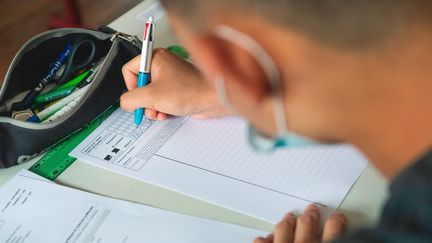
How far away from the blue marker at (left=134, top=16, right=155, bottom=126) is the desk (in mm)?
130

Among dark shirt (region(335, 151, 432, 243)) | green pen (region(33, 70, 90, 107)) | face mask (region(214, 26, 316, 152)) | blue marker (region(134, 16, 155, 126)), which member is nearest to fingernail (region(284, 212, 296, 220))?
face mask (region(214, 26, 316, 152))

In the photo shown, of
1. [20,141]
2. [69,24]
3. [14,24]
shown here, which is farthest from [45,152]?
[14,24]

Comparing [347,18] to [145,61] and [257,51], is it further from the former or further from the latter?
[145,61]

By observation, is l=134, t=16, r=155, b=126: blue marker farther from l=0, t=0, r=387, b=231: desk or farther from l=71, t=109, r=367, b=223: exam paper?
l=0, t=0, r=387, b=231: desk

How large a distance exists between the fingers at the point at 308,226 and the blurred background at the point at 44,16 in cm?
189

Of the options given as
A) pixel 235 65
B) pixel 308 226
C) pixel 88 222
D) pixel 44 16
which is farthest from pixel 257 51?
pixel 44 16

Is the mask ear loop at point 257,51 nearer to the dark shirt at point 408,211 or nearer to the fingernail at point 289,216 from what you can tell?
the dark shirt at point 408,211

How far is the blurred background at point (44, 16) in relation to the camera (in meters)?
2.42

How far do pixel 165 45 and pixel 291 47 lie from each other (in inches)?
26.3

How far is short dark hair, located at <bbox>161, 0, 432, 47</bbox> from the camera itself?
456 millimetres

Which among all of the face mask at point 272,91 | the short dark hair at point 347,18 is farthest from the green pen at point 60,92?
the short dark hair at point 347,18

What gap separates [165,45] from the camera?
112cm

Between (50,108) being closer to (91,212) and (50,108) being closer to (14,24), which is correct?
(91,212)

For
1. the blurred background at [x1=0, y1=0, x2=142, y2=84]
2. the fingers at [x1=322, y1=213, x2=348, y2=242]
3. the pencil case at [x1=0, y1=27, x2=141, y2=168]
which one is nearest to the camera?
the fingers at [x1=322, y1=213, x2=348, y2=242]
